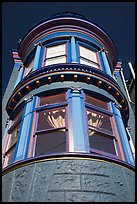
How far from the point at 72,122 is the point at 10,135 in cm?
281

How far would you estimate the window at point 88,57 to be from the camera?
1080cm

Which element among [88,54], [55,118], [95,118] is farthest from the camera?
[88,54]

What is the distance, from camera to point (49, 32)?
1202cm

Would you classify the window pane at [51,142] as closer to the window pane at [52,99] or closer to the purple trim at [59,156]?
the window pane at [52,99]

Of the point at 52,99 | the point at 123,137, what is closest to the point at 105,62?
the point at 52,99

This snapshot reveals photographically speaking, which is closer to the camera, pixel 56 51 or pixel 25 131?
pixel 25 131

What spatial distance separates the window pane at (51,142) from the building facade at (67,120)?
42 millimetres

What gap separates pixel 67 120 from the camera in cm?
736

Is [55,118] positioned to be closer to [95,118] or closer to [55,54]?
[95,118]

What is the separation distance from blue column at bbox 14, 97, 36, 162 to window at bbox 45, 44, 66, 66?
2.55 meters

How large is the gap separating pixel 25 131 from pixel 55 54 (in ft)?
14.7

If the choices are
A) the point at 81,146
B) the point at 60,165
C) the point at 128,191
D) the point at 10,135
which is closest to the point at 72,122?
the point at 81,146

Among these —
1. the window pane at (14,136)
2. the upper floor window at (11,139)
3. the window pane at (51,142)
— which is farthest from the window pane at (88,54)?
the window pane at (14,136)

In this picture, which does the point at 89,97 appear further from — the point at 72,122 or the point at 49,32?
the point at 49,32
